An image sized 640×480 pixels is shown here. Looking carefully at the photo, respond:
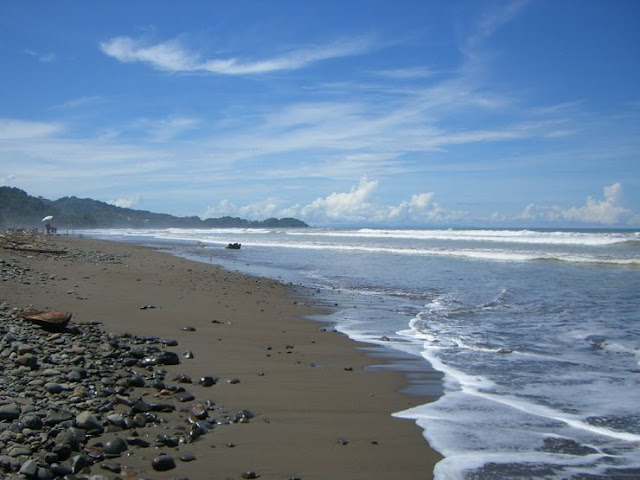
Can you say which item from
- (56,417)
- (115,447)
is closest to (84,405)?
(56,417)

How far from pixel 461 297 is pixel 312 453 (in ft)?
33.4

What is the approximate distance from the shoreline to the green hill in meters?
72.9

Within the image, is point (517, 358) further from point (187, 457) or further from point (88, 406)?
point (88, 406)

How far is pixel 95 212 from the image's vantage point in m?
129

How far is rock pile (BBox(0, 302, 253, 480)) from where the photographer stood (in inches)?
141

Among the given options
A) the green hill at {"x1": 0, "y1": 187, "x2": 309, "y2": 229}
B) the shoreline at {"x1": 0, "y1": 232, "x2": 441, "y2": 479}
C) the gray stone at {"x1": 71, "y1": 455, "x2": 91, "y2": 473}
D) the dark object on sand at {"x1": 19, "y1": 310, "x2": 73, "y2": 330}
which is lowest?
the shoreline at {"x1": 0, "y1": 232, "x2": 441, "y2": 479}

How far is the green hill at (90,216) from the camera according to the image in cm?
7844

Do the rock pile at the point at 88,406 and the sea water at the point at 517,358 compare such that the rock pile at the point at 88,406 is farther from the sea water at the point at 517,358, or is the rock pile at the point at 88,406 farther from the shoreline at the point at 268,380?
the sea water at the point at 517,358

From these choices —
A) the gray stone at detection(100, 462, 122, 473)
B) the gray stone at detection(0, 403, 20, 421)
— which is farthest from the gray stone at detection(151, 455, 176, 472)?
the gray stone at detection(0, 403, 20, 421)

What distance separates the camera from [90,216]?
104 m

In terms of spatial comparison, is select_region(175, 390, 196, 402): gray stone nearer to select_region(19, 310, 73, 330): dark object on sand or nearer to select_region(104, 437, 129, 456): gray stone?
select_region(104, 437, 129, 456): gray stone

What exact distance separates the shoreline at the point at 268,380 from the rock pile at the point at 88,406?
0.12 metres

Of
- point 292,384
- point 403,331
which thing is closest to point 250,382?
point 292,384

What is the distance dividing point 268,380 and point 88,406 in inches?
83.6
